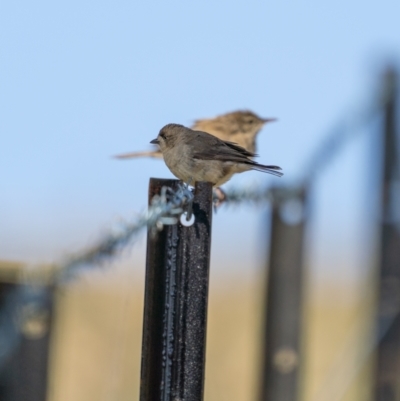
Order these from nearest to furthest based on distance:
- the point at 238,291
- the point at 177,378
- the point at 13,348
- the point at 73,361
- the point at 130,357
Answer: the point at 177,378 → the point at 13,348 → the point at 130,357 → the point at 73,361 → the point at 238,291

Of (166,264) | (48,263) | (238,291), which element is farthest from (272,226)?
(238,291)

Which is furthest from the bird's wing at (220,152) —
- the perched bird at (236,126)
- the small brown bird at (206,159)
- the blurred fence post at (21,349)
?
the perched bird at (236,126)

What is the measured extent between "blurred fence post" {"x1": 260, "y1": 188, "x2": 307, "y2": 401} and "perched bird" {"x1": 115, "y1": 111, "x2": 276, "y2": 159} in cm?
435

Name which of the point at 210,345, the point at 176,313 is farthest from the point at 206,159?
the point at 210,345

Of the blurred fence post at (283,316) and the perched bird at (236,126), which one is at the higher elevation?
the perched bird at (236,126)

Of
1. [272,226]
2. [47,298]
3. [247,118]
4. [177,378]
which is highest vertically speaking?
[247,118]

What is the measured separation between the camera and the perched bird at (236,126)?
9.27 meters

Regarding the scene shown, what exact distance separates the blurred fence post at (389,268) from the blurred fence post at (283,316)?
1.22ft

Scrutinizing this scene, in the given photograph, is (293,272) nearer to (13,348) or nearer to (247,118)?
(13,348)

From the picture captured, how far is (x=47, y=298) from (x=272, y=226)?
4.42 feet

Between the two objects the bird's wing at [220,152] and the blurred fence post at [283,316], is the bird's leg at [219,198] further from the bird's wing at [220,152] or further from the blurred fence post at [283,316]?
the blurred fence post at [283,316]

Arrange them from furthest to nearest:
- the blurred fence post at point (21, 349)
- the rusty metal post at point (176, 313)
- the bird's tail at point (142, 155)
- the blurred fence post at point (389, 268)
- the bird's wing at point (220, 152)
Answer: the bird's tail at point (142, 155)
the bird's wing at point (220, 152)
the blurred fence post at point (389, 268)
the blurred fence post at point (21, 349)
the rusty metal post at point (176, 313)

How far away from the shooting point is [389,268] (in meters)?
4.69

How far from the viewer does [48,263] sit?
13.0 feet
